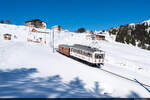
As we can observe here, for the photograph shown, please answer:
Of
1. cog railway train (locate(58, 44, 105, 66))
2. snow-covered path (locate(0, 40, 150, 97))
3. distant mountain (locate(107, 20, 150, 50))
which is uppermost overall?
distant mountain (locate(107, 20, 150, 50))

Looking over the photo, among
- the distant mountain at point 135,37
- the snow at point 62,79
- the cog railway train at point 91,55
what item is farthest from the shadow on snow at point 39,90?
the distant mountain at point 135,37

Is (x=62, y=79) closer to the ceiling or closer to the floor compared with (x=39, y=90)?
closer to the floor

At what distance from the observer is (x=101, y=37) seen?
6688cm

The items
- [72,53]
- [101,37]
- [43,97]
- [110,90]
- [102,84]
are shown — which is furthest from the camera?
[101,37]

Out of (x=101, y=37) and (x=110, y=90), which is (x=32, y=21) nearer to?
(x=101, y=37)

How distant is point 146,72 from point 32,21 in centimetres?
9396

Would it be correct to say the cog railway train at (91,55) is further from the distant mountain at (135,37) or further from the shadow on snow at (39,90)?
the distant mountain at (135,37)

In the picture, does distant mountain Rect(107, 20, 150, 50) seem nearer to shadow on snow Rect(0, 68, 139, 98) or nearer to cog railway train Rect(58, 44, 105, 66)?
cog railway train Rect(58, 44, 105, 66)

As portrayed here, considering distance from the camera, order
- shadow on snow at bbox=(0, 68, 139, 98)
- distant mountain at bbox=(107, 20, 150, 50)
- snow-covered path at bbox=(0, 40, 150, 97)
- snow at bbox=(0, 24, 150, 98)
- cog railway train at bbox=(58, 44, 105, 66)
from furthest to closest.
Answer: distant mountain at bbox=(107, 20, 150, 50) → cog railway train at bbox=(58, 44, 105, 66) → snow-covered path at bbox=(0, 40, 150, 97) → snow at bbox=(0, 24, 150, 98) → shadow on snow at bbox=(0, 68, 139, 98)

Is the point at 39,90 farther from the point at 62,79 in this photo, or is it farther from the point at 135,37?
the point at 135,37

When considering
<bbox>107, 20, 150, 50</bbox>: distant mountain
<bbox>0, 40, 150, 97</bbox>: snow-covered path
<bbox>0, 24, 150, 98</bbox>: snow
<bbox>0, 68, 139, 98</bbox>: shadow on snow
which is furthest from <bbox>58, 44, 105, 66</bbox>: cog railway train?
<bbox>107, 20, 150, 50</bbox>: distant mountain

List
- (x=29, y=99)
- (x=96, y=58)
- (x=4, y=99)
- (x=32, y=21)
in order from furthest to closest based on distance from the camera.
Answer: (x=32, y=21), (x=96, y=58), (x=29, y=99), (x=4, y=99)

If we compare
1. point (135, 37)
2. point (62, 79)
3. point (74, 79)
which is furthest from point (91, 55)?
point (135, 37)

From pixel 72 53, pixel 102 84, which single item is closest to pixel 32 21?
pixel 72 53
